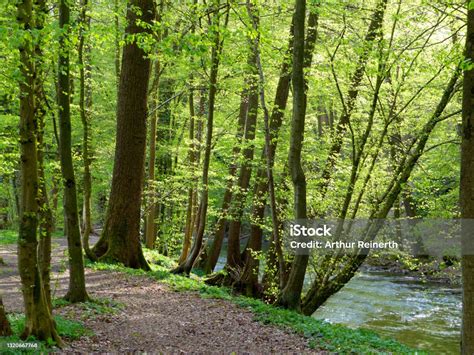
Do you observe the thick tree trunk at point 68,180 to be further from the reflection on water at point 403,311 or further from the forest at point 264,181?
the reflection on water at point 403,311

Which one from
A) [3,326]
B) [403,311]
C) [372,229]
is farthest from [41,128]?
[403,311]

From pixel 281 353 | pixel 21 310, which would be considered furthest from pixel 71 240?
pixel 281 353

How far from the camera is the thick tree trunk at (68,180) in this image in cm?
570

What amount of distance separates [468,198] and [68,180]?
500cm

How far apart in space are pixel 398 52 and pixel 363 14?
1.70m

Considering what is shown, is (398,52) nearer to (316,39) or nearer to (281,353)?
(316,39)

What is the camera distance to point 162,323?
6941 millimetres

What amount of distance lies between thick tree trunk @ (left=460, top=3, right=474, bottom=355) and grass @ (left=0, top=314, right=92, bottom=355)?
4.46m

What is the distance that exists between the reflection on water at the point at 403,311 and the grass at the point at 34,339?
7.45 metres

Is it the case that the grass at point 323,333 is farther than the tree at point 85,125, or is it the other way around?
the tree at point 85,125
